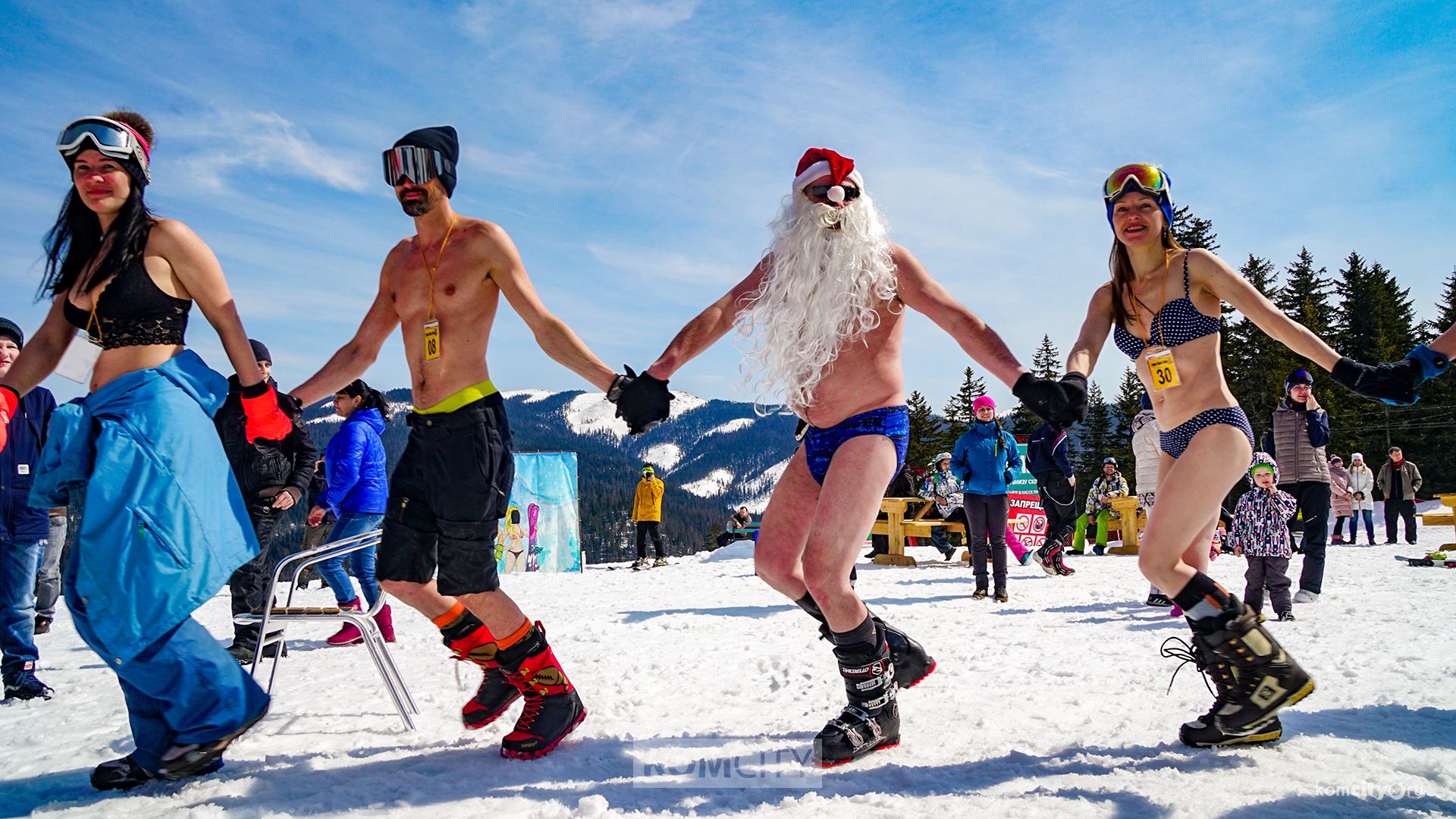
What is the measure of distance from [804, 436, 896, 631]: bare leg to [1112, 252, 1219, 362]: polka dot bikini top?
49.9 inches

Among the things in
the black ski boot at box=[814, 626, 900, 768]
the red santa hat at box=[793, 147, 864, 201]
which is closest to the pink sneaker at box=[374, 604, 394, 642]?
the black ski boot at box=[814, 626, 900, 768]

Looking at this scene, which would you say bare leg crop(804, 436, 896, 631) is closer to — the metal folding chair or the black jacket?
the metal folding chair

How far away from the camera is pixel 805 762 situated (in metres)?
2.95

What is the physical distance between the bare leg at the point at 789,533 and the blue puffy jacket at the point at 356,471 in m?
3.51

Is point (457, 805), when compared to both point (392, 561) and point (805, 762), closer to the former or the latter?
point (392, 561)

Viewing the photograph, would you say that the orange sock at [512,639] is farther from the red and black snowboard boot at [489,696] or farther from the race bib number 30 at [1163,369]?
the race bib number 30 at [1163,369]

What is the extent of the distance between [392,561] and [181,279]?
126 centimetres

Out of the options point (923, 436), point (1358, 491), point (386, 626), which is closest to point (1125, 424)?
point (923, 436)

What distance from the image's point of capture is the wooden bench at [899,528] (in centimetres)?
1367

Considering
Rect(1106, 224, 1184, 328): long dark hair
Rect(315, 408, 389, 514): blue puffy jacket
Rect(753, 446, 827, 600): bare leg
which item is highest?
Rect(1106, 224, 1184, 328): long dark hair

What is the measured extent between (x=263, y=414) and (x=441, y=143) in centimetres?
130

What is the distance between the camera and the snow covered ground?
2492mm

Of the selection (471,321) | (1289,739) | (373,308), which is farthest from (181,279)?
(1289,739)

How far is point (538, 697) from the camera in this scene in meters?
3.17
